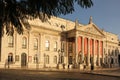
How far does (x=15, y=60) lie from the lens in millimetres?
48281

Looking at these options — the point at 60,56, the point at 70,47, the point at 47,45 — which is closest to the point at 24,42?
the point at 47,45

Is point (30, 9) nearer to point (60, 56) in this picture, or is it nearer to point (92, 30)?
point (60, 56)

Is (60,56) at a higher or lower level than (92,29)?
lower

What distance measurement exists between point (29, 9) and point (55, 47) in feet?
172

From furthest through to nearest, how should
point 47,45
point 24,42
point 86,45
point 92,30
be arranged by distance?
point 92,30, point 86,45, point 47,45, point 24,42

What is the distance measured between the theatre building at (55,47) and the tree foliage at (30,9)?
39.6 meters

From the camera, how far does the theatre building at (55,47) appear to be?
48.2 metres

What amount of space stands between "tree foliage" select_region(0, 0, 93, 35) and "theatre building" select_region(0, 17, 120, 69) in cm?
3961

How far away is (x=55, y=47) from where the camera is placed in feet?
190

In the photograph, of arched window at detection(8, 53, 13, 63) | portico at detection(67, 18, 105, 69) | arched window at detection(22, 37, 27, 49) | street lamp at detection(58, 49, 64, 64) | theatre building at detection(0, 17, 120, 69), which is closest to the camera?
arched window at detection(8, 53, 13, 63)

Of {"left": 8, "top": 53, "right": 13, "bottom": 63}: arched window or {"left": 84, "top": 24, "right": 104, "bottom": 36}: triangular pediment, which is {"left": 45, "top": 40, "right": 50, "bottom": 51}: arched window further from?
{"left": 84, "top": 24, "right": 104, "bottom": 36}: triangular pediment

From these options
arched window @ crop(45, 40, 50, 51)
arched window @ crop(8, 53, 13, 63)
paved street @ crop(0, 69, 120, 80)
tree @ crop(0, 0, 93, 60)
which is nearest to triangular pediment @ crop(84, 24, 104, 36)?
arched window @ crop(45, 40, 50, 51)

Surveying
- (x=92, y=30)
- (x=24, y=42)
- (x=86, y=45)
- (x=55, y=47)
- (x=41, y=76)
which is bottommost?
(x=41, y=76)

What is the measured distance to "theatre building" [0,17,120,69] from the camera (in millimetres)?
48181
